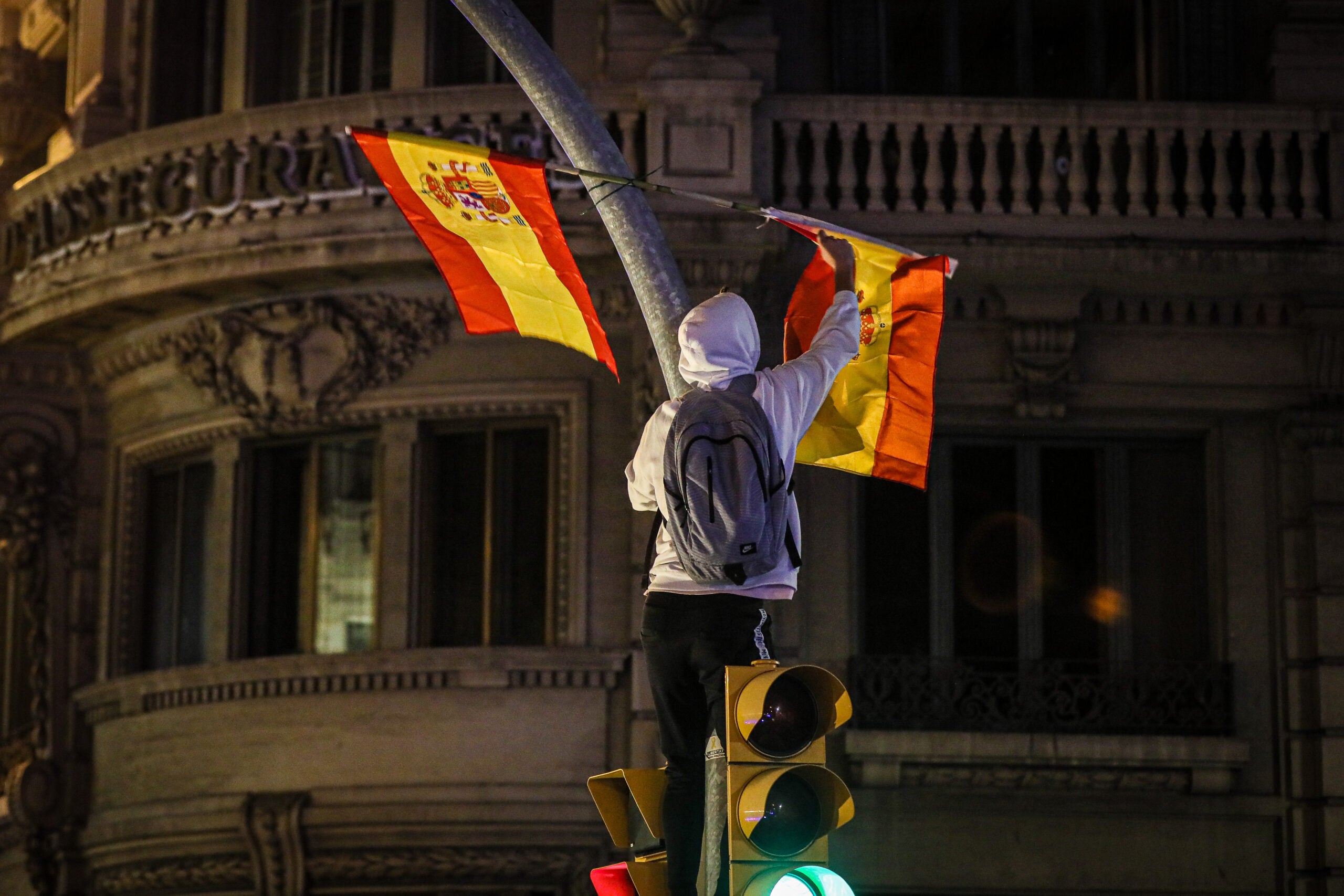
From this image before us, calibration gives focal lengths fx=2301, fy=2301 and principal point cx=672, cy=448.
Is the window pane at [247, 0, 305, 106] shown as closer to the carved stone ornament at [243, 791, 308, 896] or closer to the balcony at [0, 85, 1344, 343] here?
the balcony at [0, 85, 1344, 343]

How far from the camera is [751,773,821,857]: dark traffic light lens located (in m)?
6.91

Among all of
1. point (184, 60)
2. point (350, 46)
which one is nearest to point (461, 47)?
point (350, 46)

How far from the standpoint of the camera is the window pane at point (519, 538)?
18.1 meters

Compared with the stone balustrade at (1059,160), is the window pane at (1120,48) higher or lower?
higher

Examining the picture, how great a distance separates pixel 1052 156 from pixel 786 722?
1140 cm

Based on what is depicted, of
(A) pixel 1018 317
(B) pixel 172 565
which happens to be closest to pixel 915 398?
(A) pixel 1018 317

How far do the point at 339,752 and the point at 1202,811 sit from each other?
21.6 ft

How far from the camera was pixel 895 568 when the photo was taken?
711 inches

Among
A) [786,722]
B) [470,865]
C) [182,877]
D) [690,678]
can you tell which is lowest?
[182,877]

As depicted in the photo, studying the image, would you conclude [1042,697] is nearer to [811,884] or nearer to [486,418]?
[486,418]

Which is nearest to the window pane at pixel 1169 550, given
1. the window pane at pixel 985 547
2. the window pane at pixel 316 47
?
the window pane at pixel 985 547

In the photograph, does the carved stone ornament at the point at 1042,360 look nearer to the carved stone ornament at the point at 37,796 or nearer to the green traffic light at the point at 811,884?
the carved stone ornament at the point at 37,796

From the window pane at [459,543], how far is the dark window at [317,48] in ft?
10.7

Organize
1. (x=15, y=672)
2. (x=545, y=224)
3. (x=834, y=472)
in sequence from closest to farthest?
(x=545, y=224), (x=834, y=472), (x=15, y=672)
